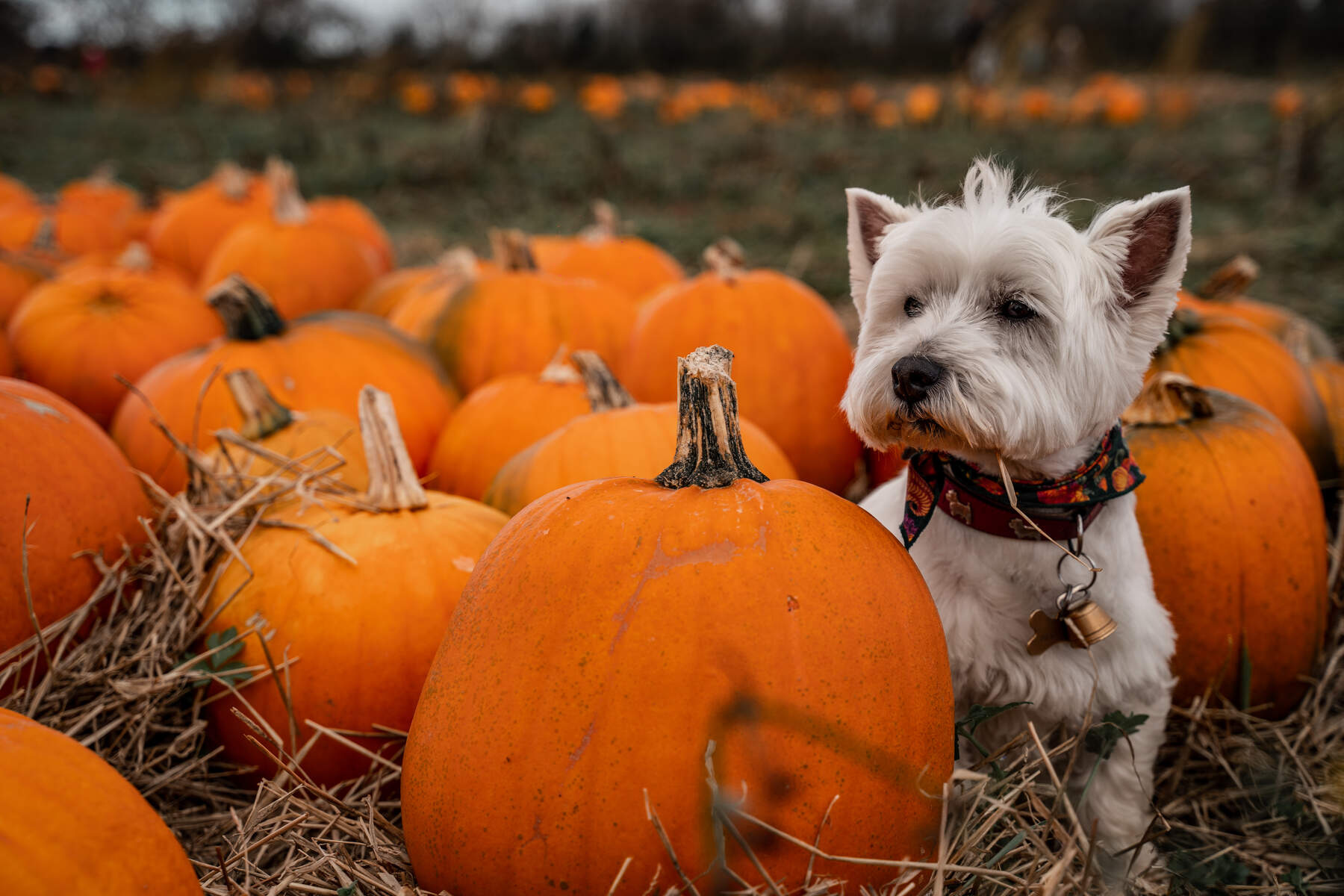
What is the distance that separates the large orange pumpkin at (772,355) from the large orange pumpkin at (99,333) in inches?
92.4

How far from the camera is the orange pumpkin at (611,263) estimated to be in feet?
19.1

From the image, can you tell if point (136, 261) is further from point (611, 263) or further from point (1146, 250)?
A: point (1146, 250)

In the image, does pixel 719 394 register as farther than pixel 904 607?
Yes

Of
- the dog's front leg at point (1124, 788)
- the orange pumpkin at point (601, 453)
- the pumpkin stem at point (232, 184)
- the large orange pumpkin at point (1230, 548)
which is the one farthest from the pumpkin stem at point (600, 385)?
the pumpkin stem at point (232, 184)

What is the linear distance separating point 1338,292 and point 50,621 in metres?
Answer: 8.02

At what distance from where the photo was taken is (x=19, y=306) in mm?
4977

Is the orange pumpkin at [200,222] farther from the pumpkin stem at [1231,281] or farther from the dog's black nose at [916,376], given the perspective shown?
the pumpkin stem at [1231,281]

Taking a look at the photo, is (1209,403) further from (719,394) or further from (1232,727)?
(719,394)

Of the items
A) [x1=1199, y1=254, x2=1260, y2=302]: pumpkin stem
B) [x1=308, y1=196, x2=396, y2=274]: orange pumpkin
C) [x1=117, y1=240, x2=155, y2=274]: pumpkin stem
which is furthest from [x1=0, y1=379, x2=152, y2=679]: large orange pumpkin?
[x1=1199, y1=254, x2=1260, y2=302]: pumpkin stem

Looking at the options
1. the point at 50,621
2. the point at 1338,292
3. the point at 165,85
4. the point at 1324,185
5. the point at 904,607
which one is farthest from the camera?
the point at 165,85

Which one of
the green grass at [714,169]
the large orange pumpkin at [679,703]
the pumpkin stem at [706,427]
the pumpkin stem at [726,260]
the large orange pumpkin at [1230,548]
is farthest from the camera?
the green grass at [714,169]

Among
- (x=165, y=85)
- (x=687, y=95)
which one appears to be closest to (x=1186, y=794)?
(x=165, y=85)

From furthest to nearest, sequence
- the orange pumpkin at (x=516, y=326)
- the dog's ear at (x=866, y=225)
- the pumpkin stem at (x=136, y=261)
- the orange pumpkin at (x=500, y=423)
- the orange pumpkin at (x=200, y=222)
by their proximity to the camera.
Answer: the orange pumpkin at (x=200, y=222), the pumpkin stem at (x=136, y=261), the orange pumpkin at (x=516, y=326), the orange pumpkin at (x=500, y=423), the dog's ear at (x=866, y=225)

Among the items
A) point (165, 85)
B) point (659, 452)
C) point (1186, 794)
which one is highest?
point (165, 85)
